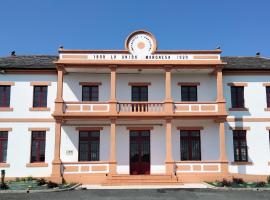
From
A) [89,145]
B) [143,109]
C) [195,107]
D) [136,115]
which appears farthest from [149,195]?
[195,107]

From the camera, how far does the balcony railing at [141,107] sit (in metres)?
21.0

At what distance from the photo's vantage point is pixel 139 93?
22688 millimetres

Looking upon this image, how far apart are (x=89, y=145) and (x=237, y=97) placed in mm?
10945

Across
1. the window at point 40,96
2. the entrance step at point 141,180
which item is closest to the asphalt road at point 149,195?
the entrance step at point 141,180

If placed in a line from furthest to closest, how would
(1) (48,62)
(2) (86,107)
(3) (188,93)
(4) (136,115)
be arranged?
1. (1) (48,62)
2. (3) (188,93)
3. (2) (86,107)
4. (4) (136,115)

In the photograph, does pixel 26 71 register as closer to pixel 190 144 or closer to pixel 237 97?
pixel 190 144

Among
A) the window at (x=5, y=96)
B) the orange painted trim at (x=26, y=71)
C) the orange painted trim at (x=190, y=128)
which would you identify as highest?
the orange painted trim at (x=26, y=71)

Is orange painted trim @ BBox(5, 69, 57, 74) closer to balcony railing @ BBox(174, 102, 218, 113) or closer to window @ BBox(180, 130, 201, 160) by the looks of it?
balcony railing @ BBox(174, 102, 218, 113)

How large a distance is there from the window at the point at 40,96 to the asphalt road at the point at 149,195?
7678 mm

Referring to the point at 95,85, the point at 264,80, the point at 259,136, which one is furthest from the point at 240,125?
the point at 95,85

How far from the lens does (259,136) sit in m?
22.1

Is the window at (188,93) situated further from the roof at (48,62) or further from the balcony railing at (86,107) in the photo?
the balcony railing at (86,107)

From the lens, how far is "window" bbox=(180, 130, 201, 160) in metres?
21.9

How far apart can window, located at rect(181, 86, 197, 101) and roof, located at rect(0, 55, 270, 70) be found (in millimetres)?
2710
